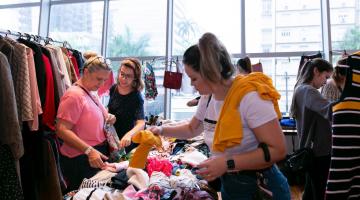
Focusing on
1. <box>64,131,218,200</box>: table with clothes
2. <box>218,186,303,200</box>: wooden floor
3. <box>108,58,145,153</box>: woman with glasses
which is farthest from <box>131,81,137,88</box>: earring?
<box>218,186,303,200</box>: wooden floor

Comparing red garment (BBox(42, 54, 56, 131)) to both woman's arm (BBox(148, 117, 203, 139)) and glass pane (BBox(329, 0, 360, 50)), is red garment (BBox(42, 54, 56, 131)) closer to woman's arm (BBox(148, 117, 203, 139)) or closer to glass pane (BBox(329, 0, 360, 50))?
woman's arm (BBox(148, 117, 203, 139))

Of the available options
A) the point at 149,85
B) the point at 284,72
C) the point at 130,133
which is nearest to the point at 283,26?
the point at 284,72

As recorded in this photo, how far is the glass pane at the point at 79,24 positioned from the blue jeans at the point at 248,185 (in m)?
5.62

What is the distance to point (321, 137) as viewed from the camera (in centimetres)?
237

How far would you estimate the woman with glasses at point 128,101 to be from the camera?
2539mm

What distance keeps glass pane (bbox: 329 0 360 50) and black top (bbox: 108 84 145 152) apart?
13.8 ft

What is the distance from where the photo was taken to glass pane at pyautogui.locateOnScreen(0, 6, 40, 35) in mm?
6759

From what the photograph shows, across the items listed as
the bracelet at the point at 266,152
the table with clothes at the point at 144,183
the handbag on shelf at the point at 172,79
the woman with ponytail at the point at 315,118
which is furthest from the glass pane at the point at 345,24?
the bracelet at the point at 266,152

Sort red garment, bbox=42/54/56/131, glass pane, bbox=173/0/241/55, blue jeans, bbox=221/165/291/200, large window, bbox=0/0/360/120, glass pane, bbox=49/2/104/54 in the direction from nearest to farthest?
1. blue jeans, bbox=221/165/291/200
2. red garment, bbox=42/54/56/131
3. large window, bbox=0/0/360/120
4. glass pane, bbox=173/0/241/55
5. glass pane, bbox=49/2/104/54

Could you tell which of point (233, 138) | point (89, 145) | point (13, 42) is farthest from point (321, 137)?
point (13, 42)

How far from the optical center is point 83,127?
1.90 m

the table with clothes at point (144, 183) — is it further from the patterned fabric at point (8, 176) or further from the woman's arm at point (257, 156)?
the patterned fabric at point (8, 176)

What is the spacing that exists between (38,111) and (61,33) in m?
5.29

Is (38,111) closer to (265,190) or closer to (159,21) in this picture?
(265,190)
